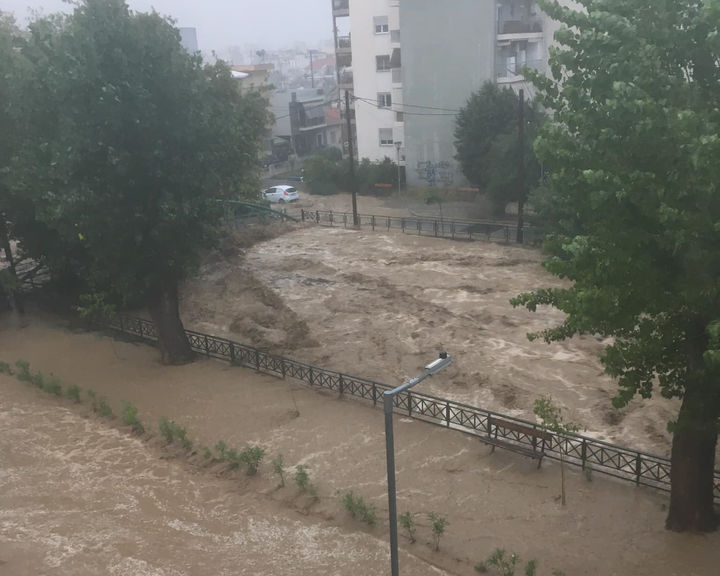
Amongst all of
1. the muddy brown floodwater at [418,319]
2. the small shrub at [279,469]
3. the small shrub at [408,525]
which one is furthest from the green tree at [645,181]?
the small shrub at [279,469]

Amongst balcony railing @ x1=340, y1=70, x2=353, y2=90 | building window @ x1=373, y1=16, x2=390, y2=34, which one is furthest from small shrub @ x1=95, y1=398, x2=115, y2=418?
balcony railing @ x1=340, y1=70, x2=353, y2=90

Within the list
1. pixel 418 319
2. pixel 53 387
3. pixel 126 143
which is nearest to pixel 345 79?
pixel 418 319

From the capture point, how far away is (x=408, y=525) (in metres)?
11.0

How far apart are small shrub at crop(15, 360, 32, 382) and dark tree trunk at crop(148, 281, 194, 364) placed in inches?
134

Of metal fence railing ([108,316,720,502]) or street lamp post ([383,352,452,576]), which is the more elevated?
street lamp post ([383,352,452,576])

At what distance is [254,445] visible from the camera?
14.4 meters

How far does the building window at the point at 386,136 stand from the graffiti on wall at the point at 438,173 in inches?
121

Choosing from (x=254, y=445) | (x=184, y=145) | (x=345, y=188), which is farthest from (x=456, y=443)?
(x=345, y=188)

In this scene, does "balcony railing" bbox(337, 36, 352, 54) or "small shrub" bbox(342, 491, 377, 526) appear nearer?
"small shrub" bbox(342, 491, 377, 526)

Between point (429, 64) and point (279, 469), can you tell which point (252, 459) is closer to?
point (279, 469)

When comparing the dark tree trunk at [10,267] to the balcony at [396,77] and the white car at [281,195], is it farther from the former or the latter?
the balcony at [396,77]

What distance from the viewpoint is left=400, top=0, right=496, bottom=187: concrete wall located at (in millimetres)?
37938

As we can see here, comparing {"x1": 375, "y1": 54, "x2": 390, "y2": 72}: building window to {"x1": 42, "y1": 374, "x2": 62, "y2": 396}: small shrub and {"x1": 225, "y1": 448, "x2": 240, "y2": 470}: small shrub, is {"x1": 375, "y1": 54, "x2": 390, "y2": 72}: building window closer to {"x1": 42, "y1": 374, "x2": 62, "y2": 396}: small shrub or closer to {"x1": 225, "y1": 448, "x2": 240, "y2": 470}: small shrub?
{"x1": 42, "y1": 374, "x2": 62, "y2": 396}: small shrub

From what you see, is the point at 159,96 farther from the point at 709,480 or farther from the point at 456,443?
the point at 709,480
